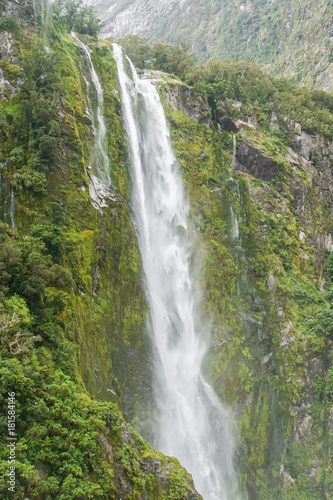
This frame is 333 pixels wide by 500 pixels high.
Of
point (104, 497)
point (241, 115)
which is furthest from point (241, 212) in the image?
point (104, 497)

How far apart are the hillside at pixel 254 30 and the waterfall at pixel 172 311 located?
1692 inches

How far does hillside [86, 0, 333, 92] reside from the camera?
2446 inches

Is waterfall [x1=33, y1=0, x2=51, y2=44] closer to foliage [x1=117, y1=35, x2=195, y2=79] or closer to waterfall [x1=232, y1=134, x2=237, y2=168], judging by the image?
waterfall [x1=232, y1=134, x2=237, y2=168]

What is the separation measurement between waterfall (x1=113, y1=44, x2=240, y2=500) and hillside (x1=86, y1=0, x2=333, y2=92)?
4297cm

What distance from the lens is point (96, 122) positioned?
1897cm

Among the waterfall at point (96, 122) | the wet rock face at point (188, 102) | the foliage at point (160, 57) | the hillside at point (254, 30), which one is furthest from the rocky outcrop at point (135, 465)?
the hillside at point (254, 30)

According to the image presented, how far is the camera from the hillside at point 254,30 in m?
62.1

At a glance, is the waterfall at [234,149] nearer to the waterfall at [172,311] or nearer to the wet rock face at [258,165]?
the wet rock face at [258,165]

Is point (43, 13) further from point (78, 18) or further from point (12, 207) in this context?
point (12, 207)

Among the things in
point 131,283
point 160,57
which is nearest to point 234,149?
point 160,57

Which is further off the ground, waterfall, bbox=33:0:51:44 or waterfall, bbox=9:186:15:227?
waterfall, bbox=33:0:51:44

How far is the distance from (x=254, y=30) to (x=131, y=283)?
8483cm

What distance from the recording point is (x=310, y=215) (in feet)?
88.1

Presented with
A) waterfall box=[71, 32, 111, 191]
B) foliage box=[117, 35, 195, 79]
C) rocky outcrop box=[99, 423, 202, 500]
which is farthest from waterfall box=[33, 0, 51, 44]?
rocky outcrop box=[99, 423, 202, 500]
